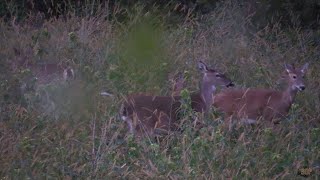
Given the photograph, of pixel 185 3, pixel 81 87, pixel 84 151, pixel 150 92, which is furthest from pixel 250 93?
pixel 185 3

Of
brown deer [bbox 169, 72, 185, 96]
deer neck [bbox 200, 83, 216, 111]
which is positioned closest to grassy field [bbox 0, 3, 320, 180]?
brown deer [bbox 169, 72, 185, 96]

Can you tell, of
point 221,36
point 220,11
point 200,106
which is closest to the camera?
point 200,106

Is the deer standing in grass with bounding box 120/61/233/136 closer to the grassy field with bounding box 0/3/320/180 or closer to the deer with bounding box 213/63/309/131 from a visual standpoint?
the grassy field with bounding box 0/3/320/180

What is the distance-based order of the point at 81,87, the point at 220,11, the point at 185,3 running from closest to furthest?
the point at 81,87 < the point at 220,11 < the point at 185,3

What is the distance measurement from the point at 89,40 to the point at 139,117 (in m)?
2.42

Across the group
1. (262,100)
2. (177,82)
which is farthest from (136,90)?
(262,100)

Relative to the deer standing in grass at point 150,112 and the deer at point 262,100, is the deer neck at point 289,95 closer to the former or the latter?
the deer at point 262,100

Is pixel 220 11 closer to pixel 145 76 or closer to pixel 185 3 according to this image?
pixel 185 3

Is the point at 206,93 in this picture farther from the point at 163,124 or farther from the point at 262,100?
the point at 163,124

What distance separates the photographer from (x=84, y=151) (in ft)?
19.2

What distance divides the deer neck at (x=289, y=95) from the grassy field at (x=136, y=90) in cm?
15

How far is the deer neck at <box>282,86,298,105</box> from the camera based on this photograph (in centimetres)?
863

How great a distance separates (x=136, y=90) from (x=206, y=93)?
769mm

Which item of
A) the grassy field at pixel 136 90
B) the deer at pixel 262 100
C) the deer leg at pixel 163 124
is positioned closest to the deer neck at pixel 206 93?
the deer at pixel 262 100
